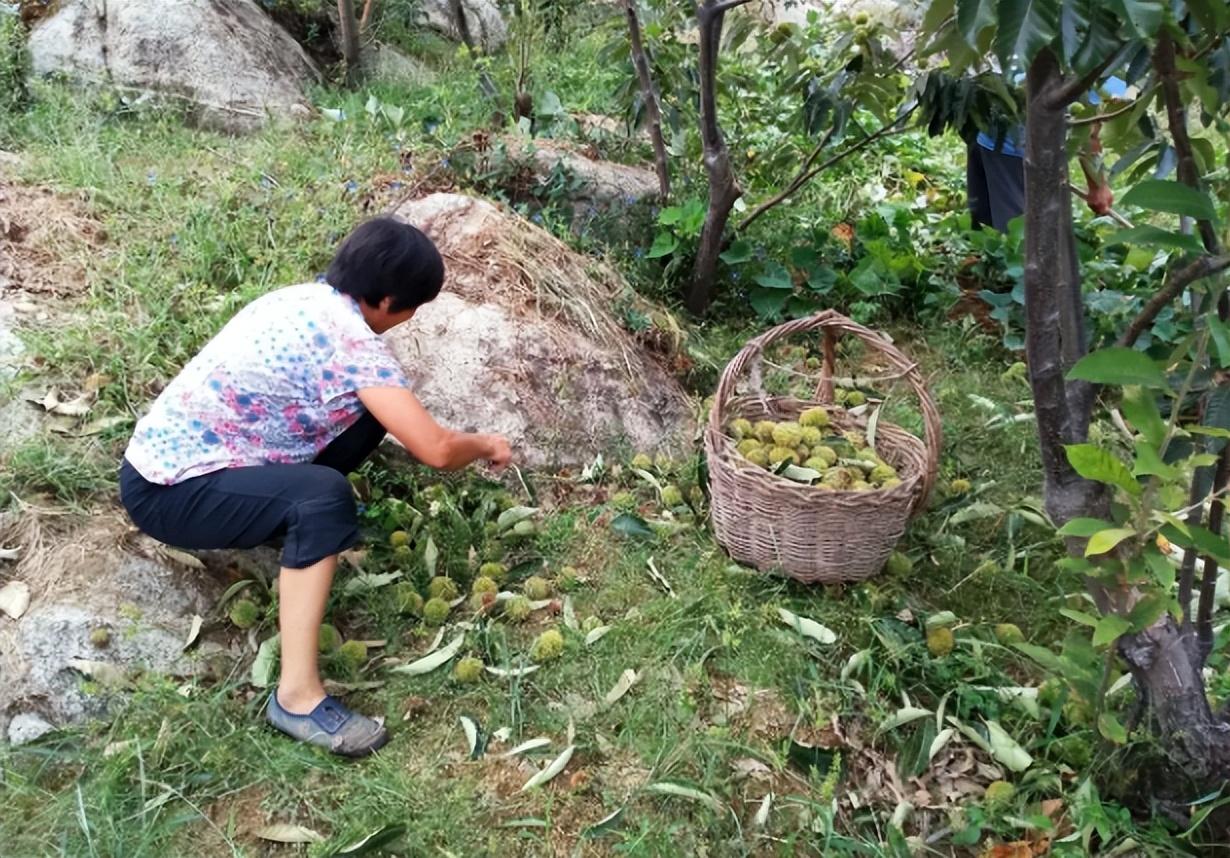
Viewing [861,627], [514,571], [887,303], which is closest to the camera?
[861,627]

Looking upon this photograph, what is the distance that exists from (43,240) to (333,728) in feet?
7.44

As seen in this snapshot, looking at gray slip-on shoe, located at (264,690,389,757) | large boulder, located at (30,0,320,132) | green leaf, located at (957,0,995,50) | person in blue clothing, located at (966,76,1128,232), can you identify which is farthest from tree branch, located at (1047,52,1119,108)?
large boulder, located at (30,0,320,132)

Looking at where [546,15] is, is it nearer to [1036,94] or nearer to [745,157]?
[745,157]

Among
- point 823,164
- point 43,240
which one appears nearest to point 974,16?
point 823,164

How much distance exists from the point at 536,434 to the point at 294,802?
1403 mm

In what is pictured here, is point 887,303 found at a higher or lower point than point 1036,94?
lower

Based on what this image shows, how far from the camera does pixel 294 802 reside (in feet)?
6.83

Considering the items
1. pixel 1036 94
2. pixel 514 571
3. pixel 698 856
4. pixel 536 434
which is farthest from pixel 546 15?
pixel 698 856

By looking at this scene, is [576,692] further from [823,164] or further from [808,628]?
[823,164]

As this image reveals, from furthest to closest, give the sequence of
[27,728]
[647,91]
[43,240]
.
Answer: [647,91], [43,240], [27,728]

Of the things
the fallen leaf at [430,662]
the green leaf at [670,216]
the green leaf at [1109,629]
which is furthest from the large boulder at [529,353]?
the green leaf at [1109,629]

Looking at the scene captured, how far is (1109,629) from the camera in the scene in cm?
166

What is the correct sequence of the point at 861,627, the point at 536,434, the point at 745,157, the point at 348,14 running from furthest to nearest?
the point at 348,14, the point at 745,157, the point at 536,434, the point at 861,627

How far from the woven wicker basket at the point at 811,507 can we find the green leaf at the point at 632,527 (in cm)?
20
